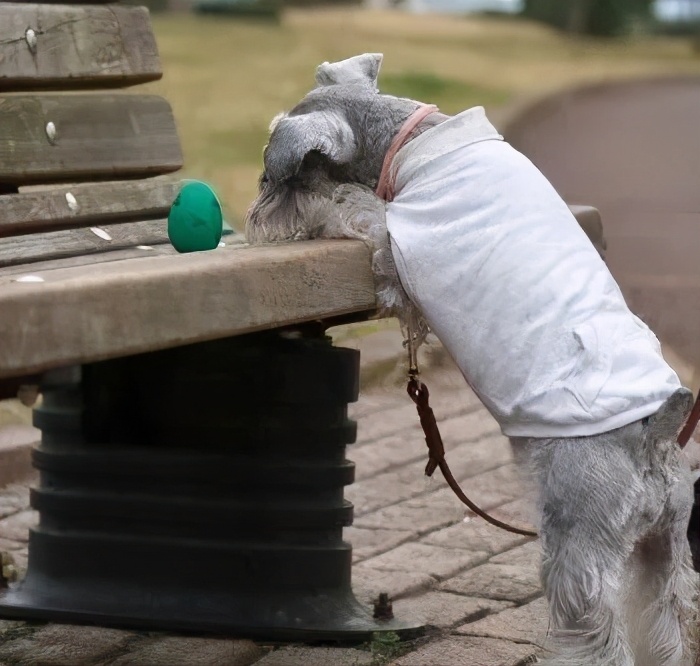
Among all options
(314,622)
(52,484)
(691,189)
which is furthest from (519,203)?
(691,189)

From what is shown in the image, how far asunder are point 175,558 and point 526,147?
5.67 meters

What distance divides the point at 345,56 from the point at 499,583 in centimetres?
606

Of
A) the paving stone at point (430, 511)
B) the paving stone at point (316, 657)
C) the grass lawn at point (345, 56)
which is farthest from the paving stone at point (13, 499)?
the grass lawn at point (345, 56)

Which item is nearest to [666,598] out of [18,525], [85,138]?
[85,138]

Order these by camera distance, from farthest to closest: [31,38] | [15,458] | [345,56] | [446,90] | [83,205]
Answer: [446,90] < [345,56] < [15,458] < [83,205] < [31,38]

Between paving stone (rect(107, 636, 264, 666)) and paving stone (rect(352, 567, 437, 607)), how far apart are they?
46 cm

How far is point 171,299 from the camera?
7.25 feet

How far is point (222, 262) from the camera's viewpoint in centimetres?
236

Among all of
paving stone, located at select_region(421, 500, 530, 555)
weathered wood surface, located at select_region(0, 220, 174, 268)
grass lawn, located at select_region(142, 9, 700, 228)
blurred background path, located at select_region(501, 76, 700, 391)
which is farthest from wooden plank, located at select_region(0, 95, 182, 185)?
grass lawn, located at select_region(142, 9, 700, 228)

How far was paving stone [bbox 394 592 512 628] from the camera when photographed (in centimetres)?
339

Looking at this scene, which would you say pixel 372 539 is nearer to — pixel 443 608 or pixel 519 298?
pixel 443 608

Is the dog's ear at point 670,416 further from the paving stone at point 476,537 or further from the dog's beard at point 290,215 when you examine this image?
the paving stone at point 476,537

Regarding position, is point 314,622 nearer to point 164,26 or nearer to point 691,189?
point 691,189

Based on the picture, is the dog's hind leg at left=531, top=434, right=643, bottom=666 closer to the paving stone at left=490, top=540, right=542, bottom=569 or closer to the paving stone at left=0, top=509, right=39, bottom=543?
the paving stone at left=490, top=540, right=542, bottom=569
